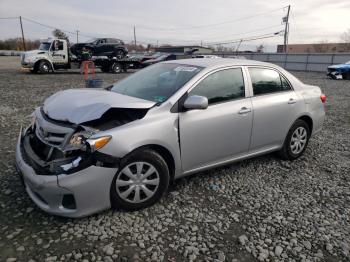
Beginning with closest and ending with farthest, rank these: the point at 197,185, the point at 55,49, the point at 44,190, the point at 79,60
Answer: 1. the point at 44,190
2. the point at 197,185
3. the point at 55,49
4. the point at 79,60

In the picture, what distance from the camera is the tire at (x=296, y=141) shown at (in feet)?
15.6

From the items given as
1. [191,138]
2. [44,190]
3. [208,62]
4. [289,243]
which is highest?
[208,62]

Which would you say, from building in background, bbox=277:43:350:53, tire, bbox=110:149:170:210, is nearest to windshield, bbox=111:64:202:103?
tire, bbox=110:149:170:210

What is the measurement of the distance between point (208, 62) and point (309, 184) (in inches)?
84.2

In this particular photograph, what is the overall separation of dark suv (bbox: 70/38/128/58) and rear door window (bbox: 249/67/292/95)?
20.8 metres

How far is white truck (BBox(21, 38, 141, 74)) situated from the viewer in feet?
62.4

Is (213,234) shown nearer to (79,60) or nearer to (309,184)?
(309,184)

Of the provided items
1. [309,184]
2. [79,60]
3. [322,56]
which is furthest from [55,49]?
[322,56]

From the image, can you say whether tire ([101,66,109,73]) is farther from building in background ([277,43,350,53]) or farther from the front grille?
building in background ([277,43,350,53])

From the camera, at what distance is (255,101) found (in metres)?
4.15

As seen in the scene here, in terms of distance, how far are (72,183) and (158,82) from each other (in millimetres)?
1758

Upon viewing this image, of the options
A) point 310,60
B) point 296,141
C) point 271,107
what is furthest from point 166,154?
point 310,60

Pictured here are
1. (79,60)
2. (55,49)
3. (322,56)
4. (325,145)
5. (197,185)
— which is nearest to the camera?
(197,185)

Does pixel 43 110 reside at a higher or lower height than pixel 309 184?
higher
